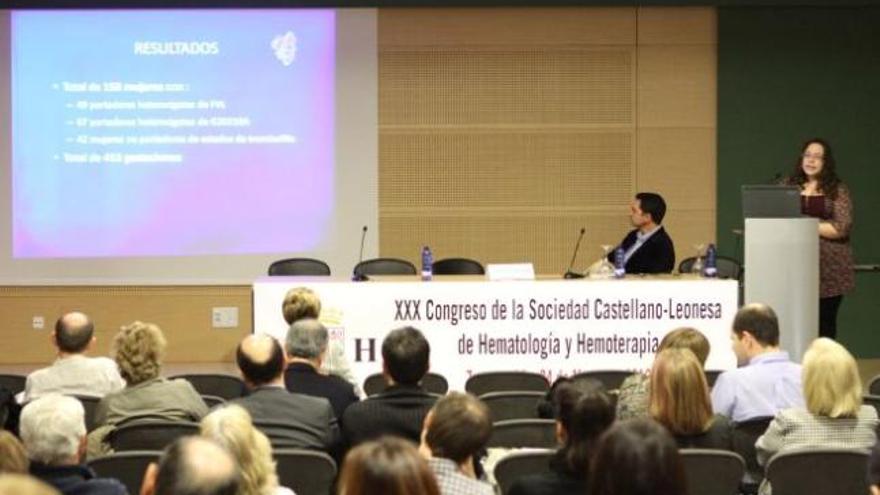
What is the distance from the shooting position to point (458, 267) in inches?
403

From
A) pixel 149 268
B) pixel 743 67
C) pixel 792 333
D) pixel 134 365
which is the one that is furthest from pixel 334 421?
pixel 743 67

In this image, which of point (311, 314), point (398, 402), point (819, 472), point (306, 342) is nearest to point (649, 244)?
point (311, 314)

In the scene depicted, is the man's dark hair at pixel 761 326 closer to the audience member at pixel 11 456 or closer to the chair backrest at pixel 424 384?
the chair backrest at pixel 424 384

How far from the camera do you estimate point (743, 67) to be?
11578mm

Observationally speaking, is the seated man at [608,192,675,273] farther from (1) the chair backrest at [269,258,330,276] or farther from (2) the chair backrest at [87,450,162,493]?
(2) the chair backrest at [87,450,162,493]

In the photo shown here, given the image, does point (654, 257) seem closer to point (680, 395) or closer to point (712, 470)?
point (680, 395)

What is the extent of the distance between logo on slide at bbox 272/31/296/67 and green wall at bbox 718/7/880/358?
11.6ft

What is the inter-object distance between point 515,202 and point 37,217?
3890 mm

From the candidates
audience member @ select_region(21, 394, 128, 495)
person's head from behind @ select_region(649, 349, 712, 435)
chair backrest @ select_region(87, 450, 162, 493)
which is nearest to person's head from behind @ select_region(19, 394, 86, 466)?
audience member @ select_region(21, 394, 128, 495)

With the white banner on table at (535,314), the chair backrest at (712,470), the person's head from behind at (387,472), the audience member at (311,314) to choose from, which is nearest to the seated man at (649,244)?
the white banner on table at (535,314)

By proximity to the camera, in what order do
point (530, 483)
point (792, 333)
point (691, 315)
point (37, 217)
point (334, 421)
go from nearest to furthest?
point (530, 483), point (334, 421), point (792, 333), point (691, 315), point (37, 217)

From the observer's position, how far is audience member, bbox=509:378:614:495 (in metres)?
3.72

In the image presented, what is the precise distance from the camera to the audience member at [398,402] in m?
5.09

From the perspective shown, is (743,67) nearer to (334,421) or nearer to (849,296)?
(849,296)
